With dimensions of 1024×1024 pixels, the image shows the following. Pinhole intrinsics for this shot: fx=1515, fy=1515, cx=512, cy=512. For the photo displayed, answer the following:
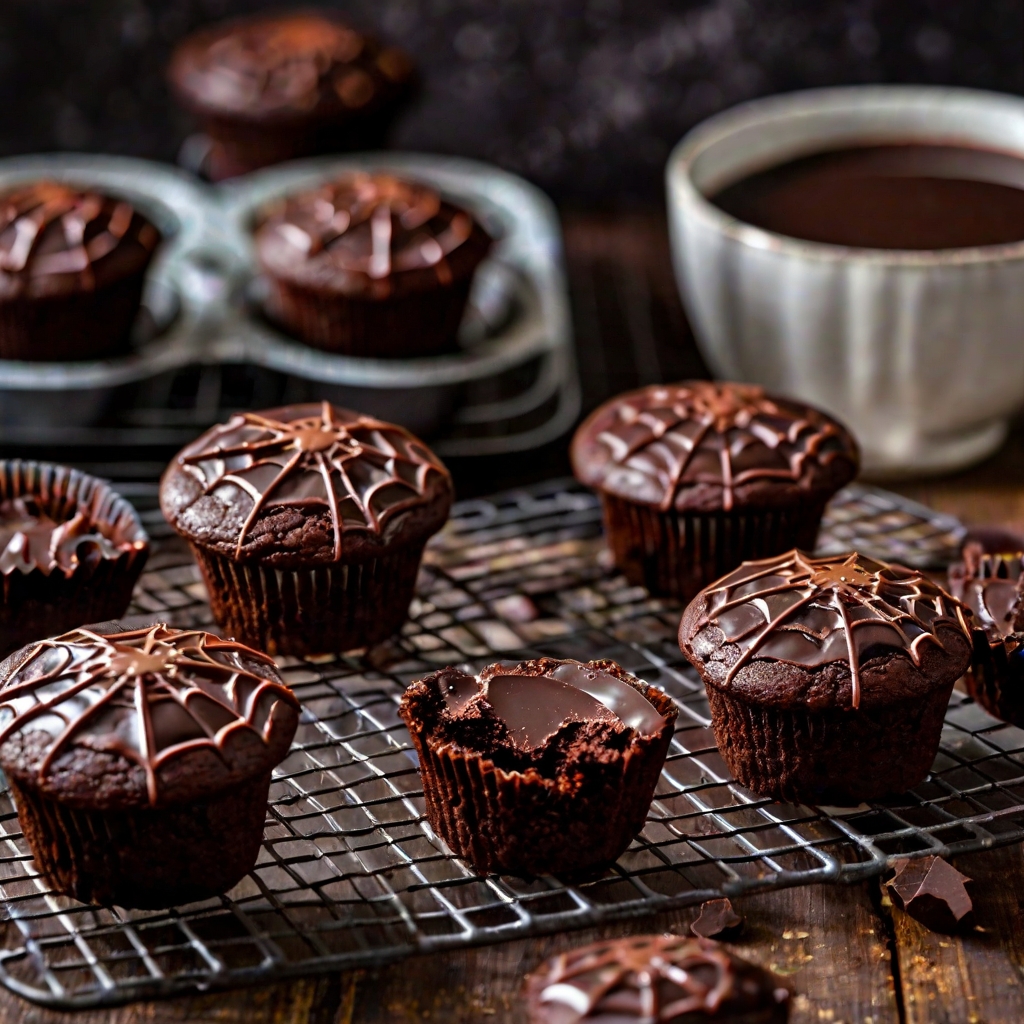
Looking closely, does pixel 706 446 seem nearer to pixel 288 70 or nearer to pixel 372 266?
pixel 372 266

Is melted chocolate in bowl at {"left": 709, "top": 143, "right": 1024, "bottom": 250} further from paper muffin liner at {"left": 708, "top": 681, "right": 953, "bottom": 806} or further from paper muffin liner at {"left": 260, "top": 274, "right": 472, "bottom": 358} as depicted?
paper muffin liner at {"left": 708, "top": 681, "right": 953, "bottom": 806}

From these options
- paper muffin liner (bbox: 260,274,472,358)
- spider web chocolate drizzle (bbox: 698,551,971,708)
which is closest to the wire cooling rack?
spider web chocolate drizzle (bbox: 698,551,971,708)

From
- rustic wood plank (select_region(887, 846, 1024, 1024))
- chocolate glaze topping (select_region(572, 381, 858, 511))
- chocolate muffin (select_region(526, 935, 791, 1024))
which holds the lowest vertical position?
rustic wood plank (select_region(887, 846, 1024, 1024))

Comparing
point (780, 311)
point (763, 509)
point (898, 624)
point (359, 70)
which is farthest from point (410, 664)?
point (359, 70)

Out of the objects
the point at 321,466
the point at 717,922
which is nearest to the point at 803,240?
the point at 321,466

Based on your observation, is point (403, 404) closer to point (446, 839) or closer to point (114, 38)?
point (446, 839)

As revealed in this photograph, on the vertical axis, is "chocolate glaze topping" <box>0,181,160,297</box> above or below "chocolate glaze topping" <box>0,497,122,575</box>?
above

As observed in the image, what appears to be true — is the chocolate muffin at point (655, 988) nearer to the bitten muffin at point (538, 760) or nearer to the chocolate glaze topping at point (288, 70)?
the bitten muffin at point (538, 760)
